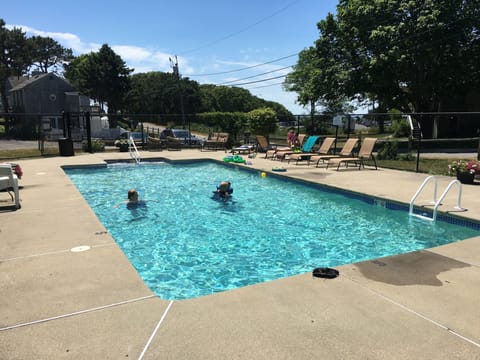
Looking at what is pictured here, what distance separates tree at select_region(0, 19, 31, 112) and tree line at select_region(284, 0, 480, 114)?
1609 inches

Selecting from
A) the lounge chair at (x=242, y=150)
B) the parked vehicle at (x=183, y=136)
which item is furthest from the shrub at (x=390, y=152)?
the parked vehicle at (x=183, y=136)

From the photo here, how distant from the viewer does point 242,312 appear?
3014 millimetres

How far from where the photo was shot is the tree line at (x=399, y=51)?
2053 cm

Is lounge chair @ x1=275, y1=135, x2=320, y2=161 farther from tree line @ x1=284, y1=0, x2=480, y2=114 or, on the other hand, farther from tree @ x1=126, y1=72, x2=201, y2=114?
tree @ x1=126, y1=72, x2=201, y2=114

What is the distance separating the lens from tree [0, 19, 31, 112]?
47.5m

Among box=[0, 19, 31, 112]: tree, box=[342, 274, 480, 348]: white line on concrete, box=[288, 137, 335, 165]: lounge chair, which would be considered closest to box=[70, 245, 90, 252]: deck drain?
box=[342, 274, 480, 348]: white line on concrete

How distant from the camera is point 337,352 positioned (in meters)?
2.48

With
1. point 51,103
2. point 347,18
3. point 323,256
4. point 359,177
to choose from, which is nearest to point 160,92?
point 51,103

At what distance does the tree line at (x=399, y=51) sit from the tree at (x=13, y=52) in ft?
134

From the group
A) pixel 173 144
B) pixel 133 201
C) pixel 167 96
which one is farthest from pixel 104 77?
pixel 133 201

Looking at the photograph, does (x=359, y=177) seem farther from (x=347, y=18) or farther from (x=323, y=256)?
(x=347, y=18)

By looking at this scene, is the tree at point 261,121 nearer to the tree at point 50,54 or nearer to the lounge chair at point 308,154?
the lounge chair at point 308,154

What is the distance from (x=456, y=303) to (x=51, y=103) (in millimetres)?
44274

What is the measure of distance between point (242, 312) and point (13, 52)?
57.2 m
